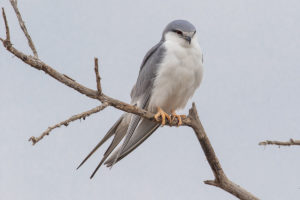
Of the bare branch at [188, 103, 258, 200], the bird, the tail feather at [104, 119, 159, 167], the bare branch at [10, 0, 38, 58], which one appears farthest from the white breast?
the bare branch at [10, 0, 38, 58]

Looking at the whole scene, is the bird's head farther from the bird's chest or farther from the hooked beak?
the bird's chest

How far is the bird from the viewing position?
6.04 metres

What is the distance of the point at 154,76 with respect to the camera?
6109 millimetres

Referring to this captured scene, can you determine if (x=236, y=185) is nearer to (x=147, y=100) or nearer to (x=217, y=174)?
(x=217, y=174)

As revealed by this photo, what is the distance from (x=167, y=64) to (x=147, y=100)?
0.57 metres

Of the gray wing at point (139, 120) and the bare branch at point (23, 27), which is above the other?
the bare branch at point (23, 27)

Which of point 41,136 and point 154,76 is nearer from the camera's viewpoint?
point 41,136

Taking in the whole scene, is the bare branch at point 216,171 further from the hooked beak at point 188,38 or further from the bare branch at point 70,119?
the bare branch at point 70,119

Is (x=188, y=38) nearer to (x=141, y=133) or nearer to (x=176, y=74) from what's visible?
(x=176, y=74)

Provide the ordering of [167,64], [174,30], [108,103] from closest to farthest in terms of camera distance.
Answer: [108,103], [167,64], [174,30]

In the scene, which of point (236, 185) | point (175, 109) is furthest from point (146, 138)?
point (236, 185)

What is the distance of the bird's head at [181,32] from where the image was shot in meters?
6.21

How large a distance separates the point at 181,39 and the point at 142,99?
0.95 m

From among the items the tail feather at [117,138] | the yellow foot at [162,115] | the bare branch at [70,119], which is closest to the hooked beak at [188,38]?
the yellow foot at [162,115]
